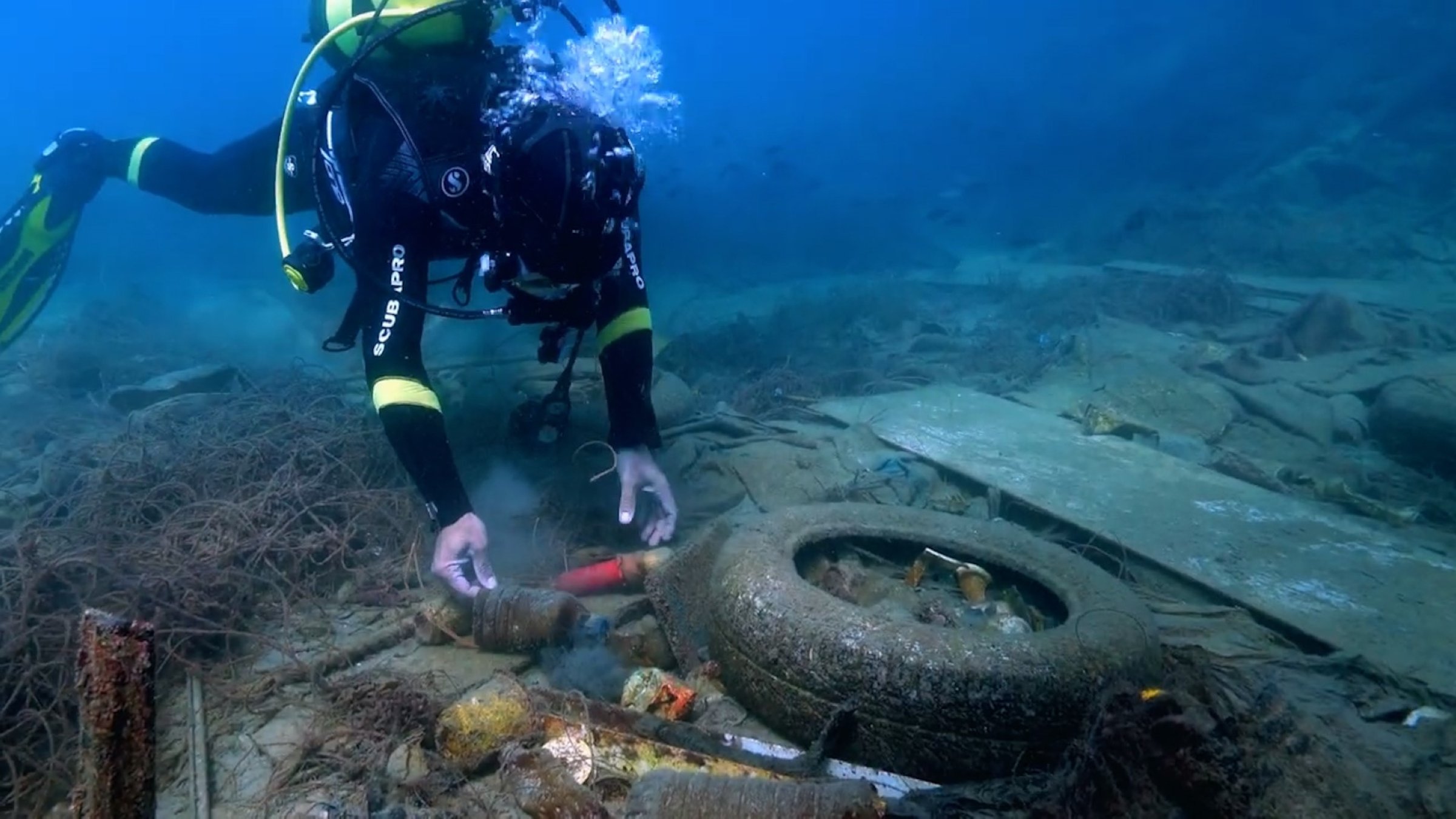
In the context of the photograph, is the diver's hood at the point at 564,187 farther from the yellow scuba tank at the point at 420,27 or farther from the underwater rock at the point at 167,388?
the underwater rock at the point at 167,388

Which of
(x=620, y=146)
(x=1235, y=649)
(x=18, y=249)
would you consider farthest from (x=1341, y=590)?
(x=18, y=249)

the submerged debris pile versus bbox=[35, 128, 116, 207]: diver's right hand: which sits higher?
bbox=[35, 128, 116, 207]: diver's right hand

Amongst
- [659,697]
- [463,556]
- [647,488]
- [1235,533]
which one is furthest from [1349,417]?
[463,556]

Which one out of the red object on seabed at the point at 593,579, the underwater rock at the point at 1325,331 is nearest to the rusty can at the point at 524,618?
the red object on seabed at the point at 593,579

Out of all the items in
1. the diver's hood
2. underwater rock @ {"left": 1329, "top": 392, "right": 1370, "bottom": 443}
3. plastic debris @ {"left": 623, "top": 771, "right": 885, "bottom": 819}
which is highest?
the diver's hood

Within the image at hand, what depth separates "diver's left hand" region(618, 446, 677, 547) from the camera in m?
4.33

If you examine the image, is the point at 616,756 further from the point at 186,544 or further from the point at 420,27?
the point at 420,27

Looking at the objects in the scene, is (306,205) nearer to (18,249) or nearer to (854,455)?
(18,249)

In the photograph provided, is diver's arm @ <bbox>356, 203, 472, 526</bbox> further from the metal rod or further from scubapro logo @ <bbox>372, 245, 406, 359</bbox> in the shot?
the metal rod

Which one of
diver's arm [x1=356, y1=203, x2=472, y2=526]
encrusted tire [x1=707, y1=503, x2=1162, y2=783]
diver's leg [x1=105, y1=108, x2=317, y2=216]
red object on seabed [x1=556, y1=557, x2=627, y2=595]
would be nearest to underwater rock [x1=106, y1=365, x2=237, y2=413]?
diver's leg [x1=105, y1=108, x2=317, y2=216]

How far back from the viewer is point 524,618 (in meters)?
3.34

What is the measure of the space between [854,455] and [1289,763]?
3972 millimetres

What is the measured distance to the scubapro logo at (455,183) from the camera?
12.5ft

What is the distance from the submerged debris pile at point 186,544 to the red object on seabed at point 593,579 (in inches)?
42.7
